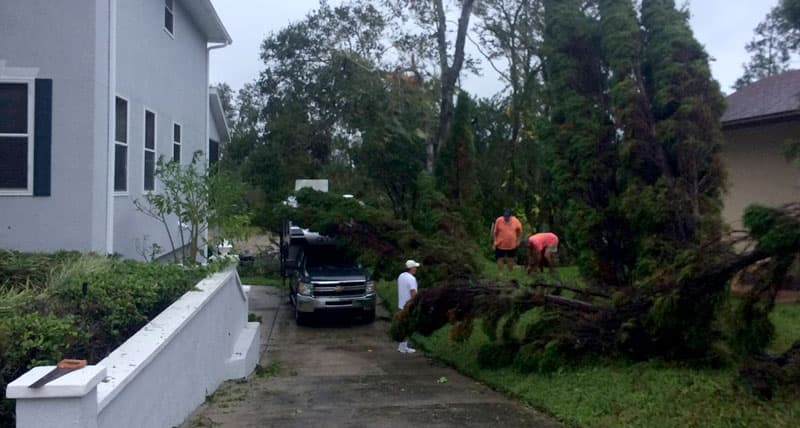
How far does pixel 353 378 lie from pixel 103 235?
13.1 feet

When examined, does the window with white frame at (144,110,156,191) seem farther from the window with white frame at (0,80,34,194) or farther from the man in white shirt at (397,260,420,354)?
the man in white shirt at (397,260,420,354)

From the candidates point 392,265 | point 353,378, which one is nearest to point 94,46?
point 353,378

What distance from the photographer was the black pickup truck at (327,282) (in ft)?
63.2

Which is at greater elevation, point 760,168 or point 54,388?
point 760,168

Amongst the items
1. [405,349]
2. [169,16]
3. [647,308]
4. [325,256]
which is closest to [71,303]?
[647,308]

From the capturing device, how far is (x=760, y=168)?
54.1ft

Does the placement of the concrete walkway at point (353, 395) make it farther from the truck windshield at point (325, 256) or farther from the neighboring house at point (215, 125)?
the neighboring house at point (215, 125)

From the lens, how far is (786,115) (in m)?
15.2

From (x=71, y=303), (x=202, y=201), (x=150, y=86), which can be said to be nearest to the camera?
(x=71, y=303)

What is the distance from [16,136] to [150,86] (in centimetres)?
379

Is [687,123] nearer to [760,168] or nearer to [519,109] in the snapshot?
[760,168]

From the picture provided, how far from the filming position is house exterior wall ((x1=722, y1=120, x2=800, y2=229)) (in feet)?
51.7

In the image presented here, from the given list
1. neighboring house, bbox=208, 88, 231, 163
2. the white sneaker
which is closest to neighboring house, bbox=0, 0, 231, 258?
the white sneaker

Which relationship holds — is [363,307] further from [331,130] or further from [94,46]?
[331,130]
